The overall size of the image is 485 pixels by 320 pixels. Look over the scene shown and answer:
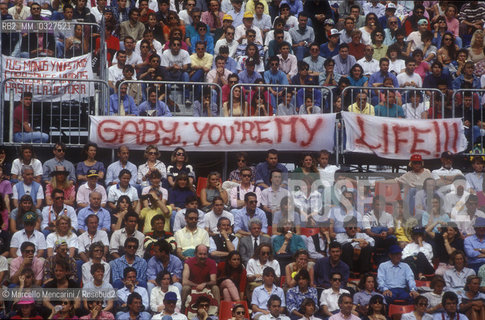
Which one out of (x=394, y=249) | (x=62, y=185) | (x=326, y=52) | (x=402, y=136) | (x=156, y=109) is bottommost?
(x=394, y=249)

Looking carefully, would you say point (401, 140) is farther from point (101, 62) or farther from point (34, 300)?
point (34, 300)

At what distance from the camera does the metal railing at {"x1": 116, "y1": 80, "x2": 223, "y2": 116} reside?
21234 mm

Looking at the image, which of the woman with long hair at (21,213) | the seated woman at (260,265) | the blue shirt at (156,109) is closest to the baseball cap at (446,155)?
Result: the seated woman at (260,265)

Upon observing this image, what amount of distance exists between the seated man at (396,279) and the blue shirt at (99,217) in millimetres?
4377

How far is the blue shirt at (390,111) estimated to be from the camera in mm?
21891

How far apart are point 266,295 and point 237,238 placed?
1277mm

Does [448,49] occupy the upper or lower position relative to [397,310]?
upper

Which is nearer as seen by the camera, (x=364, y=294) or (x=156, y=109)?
(x=364, y=294)

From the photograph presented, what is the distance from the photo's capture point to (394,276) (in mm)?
19219

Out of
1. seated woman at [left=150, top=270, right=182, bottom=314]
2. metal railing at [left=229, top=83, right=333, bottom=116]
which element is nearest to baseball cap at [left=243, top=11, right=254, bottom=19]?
metal railing at [left=229, top=83, right=333, bottom=116]

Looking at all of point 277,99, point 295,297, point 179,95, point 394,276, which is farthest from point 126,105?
point 394,276

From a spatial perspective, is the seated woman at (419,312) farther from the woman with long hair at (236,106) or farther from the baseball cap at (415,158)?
the woman with long hair at (236,106)

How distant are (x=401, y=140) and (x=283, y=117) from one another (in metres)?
2.18

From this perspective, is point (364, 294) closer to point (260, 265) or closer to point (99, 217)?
point (260, 265)
